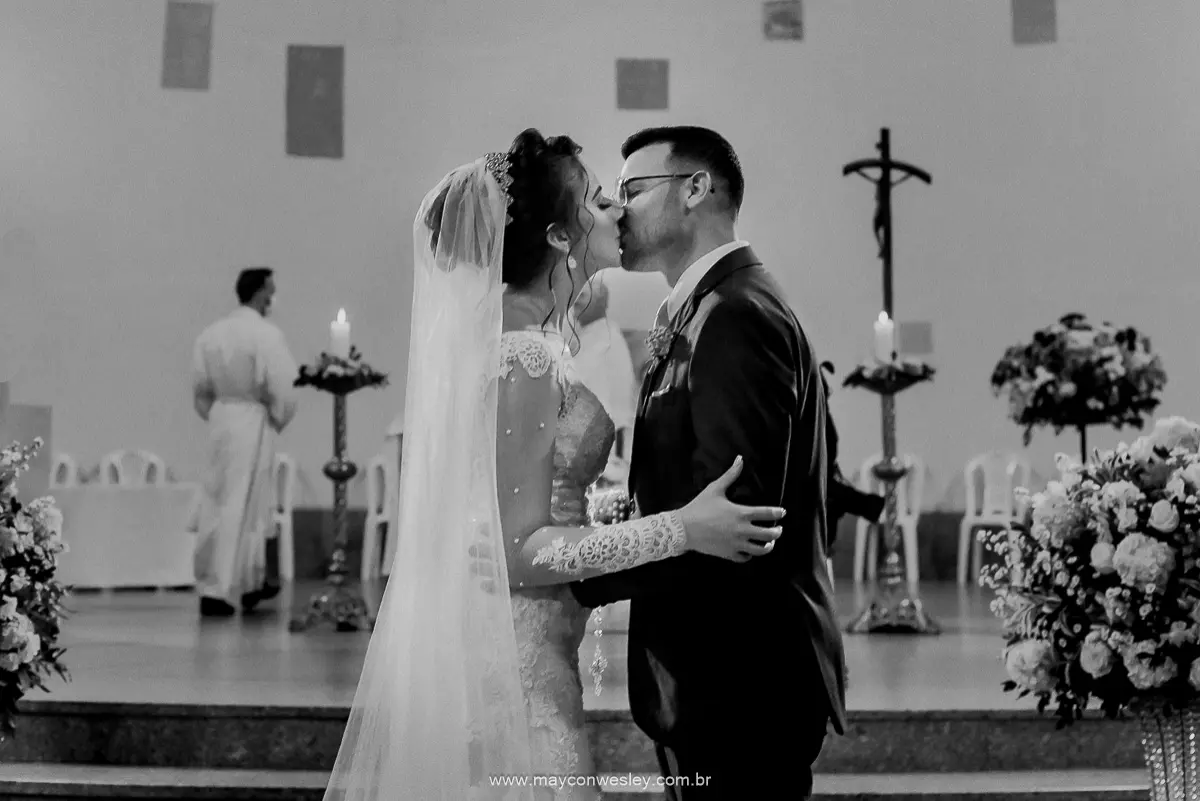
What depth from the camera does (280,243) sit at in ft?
31.7

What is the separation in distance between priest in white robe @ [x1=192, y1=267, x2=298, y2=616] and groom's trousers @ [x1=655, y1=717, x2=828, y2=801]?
17.6 ft

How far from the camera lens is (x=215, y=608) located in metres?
7.17

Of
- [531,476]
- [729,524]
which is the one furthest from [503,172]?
[729,524]

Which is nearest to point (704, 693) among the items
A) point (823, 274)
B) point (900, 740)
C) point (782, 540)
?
point (782, 540)

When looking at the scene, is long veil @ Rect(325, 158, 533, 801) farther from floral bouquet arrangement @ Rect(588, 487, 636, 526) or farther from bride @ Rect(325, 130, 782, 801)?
floral bouquet arrangement @ Rect(588, 487, 636, 526)

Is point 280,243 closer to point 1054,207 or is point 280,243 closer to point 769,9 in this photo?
point 769,9

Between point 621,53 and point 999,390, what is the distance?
4642mm

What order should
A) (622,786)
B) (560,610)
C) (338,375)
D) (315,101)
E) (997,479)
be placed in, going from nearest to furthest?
1. (560,610)
2. (622,786)
3. (338,375)
4. (997,479)
5. (315,101)

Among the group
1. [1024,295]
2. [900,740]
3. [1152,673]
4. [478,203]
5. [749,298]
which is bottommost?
[900,740]

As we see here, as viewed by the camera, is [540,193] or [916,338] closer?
[540,193]

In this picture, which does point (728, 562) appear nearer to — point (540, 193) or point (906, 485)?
point (540, 193)

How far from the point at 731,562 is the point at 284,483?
7.41 metres

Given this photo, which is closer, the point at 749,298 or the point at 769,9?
the point at 749,298

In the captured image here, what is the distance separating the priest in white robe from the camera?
722cm
